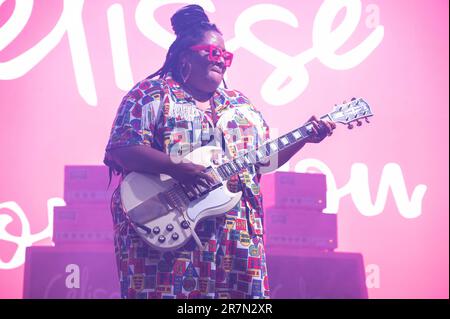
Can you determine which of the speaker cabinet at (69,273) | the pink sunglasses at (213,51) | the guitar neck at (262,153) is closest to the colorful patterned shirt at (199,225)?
the guitar neck at (262,153)

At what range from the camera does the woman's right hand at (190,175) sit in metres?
2.47

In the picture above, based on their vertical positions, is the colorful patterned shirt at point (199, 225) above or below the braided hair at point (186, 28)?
below

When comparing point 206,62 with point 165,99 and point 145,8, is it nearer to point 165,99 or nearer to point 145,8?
point 165,99

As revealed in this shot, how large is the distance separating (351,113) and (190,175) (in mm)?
908

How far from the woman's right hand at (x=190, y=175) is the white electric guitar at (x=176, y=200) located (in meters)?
0.02

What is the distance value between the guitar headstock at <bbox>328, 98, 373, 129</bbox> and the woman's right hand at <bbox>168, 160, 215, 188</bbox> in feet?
2.42

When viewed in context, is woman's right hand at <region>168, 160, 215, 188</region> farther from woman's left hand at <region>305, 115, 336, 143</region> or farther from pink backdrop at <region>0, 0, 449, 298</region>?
pink backdrop at <region>0, 0, 449, 298</region>

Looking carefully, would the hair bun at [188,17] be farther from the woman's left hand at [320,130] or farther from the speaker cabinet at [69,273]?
the speaker cabinet at [69,273]

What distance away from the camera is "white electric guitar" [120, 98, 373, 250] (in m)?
2.39

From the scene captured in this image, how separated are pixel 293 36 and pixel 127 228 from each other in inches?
100

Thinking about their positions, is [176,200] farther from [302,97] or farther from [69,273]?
[302,97]

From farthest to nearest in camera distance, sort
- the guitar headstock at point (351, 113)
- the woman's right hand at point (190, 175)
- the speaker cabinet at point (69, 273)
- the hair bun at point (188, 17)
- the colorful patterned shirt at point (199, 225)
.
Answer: the speaker cabinet at point (69, 273) < the guitar headstock at point (351, 113) < the hair bun at point (188, 17) < the woman's right hand at point (190, 175) < the colorful patterned shirt at point (199, 225)

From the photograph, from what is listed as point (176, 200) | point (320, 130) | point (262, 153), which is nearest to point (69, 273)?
point (176, 200)

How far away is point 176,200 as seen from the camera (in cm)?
249
